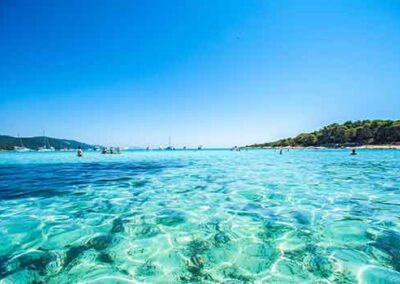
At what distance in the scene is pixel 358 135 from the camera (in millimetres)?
96938

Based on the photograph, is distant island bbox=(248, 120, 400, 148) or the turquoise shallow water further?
distant island bbox=(248, 120, 400, 148)

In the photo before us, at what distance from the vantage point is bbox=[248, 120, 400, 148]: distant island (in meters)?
84.8

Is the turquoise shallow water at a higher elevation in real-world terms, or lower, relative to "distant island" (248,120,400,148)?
lower

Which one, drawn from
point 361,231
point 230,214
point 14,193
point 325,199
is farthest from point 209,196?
point 14,193

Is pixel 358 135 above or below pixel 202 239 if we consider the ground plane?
above

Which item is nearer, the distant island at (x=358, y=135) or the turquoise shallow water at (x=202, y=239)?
the turquoise shallow water at (x=202, y=239)

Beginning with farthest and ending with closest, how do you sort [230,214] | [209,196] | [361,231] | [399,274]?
[209,196] → [230,214] → [361,231] → [399,274]

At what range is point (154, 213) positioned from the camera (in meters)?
7.54

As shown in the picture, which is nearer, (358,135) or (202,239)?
(202,239)

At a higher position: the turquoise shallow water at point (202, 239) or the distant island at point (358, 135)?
the distant island at point (358, 135)

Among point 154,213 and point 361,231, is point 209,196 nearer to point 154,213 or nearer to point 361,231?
point 154,213

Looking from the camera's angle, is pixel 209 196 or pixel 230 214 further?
pixel 209 196

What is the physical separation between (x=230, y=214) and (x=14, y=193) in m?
9.82

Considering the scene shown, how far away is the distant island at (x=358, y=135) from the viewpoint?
278 feet
